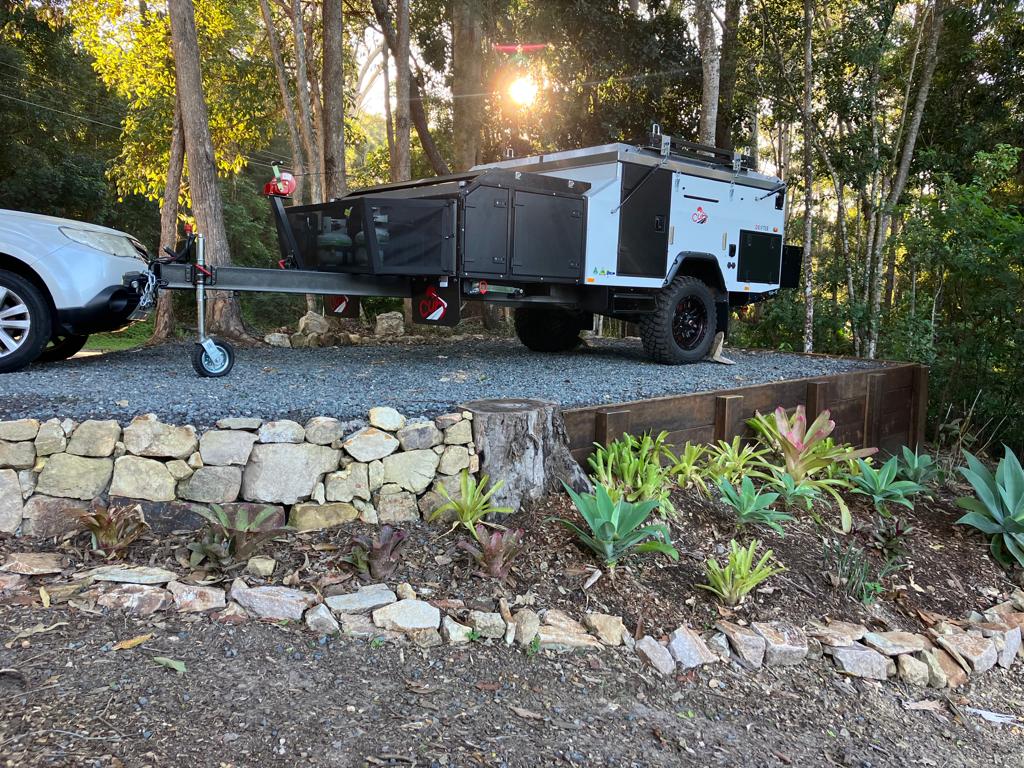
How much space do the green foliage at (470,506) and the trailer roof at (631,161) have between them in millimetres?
3821

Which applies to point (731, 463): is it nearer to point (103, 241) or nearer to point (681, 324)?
point (681, 324)

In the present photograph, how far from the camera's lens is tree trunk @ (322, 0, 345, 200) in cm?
1084

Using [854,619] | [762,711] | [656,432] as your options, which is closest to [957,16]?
[656,432]

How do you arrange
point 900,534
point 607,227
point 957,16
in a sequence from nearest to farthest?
point 900,534 → point 607,227 → point 957,16

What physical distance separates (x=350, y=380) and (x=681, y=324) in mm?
3860

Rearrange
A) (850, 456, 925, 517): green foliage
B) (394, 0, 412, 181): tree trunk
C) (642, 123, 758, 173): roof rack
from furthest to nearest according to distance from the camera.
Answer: (394, 0, 412, 181): tree trunk, (642, 123, 758, 173): roof rack, (850, 456, 925, 517): green foliage

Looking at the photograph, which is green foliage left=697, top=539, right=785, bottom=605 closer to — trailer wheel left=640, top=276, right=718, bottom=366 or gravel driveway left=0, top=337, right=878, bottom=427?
gravel driveway left=0, top=337, right=878, bottom=427

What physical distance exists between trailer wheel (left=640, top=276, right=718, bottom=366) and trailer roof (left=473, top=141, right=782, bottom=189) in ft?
3.65

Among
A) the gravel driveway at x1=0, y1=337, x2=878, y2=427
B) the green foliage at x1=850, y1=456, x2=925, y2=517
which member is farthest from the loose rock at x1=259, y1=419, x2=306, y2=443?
the green foliage at x1=850, y1=456, x2=925, y2=517

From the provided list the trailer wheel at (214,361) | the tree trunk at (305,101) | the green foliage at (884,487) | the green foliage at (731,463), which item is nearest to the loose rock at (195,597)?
the trailer wheel at (214,361)

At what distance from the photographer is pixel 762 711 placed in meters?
3.22

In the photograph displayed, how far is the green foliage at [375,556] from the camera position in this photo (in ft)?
12.1

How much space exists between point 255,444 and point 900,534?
4.01m

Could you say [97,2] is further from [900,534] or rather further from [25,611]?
[900,534]
